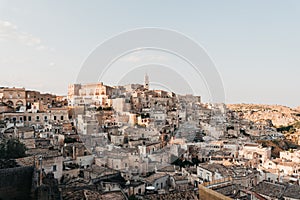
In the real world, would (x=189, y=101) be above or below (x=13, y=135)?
above

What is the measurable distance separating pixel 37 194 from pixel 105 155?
8.48 meters

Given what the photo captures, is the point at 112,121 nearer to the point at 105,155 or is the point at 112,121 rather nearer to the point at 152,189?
the point at 105,155

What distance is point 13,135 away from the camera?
13797 millimetres

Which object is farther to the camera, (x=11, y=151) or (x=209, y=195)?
→ (x=11, y=151)

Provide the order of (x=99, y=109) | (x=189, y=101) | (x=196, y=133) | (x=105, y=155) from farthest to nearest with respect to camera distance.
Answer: (x=189, y=101), (x=99, y=109), (x=196, y=133), (x=105, y=155)

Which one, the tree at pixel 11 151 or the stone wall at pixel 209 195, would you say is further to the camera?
the tree at pixel 11 151

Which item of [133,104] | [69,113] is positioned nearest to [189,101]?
[133,104]

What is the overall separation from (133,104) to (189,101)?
8168 millimetres

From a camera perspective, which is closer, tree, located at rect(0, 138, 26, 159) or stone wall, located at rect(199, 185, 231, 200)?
stone wall, located at rect(199, 185, 231, 200)

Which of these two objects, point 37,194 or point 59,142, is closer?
point 37,194

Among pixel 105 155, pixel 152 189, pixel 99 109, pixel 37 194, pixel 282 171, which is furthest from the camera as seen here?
pixel 99 109

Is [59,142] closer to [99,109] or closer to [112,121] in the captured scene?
[112,121]

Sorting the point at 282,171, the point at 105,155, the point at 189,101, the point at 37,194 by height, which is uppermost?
the point at 189,101

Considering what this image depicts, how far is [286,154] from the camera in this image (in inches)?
736
